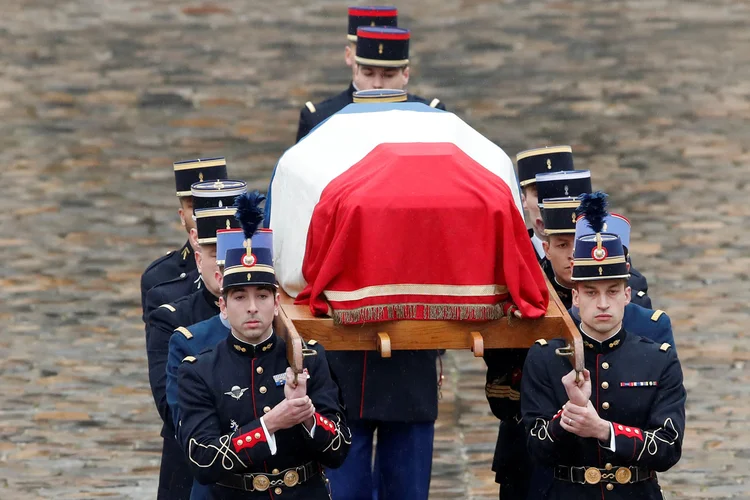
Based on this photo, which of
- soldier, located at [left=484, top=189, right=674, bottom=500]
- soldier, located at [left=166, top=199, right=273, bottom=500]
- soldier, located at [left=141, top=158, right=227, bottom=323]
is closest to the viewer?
soldier, located at [left=166, top=199, right=273, bottom=500]

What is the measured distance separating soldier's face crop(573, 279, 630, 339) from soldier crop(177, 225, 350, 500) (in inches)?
36.4

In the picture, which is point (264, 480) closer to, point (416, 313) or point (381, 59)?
point (416, 313)

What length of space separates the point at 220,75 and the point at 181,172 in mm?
8950

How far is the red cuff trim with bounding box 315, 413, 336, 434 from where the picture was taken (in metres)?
5.55

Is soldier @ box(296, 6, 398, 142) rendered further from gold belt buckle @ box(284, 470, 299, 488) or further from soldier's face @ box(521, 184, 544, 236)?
gold belt buckle @ box(284, 470, 299, 488)

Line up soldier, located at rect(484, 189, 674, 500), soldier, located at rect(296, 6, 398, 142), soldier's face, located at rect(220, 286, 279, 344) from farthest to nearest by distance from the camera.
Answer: soldier, located at rect(296, 6, 398, 142) < soldier, located at rect(484, 189, 674, 500) < soldier's face, located at rect(220, 286, 279, 344)

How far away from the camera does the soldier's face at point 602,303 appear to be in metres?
5.62

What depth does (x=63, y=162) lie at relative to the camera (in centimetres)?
1454

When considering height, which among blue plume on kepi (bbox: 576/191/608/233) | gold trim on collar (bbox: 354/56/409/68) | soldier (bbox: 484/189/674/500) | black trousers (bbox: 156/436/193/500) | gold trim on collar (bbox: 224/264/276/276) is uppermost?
blue plume on kepi (bbox: 576/191/608/233)

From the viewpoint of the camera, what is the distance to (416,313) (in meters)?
5.98

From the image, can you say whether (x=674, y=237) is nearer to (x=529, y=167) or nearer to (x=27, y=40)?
(x=529, y=167)

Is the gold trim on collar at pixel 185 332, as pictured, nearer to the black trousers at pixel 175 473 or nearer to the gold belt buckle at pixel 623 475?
the black trousers at pixel 175 473

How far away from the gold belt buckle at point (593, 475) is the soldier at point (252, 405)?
2.77 feet

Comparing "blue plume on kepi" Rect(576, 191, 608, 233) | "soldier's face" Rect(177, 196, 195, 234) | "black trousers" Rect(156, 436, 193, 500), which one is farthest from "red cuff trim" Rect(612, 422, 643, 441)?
"soldier's face" Rect(177, 196, 195, 234)
